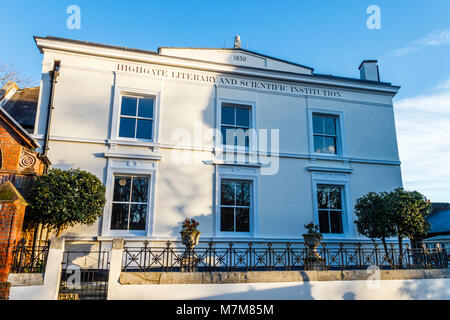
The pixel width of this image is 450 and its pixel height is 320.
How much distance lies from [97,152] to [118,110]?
1630 mm

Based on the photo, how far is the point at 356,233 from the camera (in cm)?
1260

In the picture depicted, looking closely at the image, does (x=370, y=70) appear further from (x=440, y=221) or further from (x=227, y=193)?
(x=440, y=221)

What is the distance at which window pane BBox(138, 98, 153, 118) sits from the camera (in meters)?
12.0

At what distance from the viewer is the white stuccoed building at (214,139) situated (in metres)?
11.1

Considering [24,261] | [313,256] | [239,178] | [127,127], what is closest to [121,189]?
[127,127]

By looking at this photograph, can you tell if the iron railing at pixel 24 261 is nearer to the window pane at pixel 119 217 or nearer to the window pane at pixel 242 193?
the window pane at pixel 119 217

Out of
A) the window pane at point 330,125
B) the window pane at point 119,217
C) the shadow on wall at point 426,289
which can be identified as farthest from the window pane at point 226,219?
the shadow on wall at point 426,289

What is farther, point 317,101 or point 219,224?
point 317,101

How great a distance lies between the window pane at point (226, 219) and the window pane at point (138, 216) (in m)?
2.61
